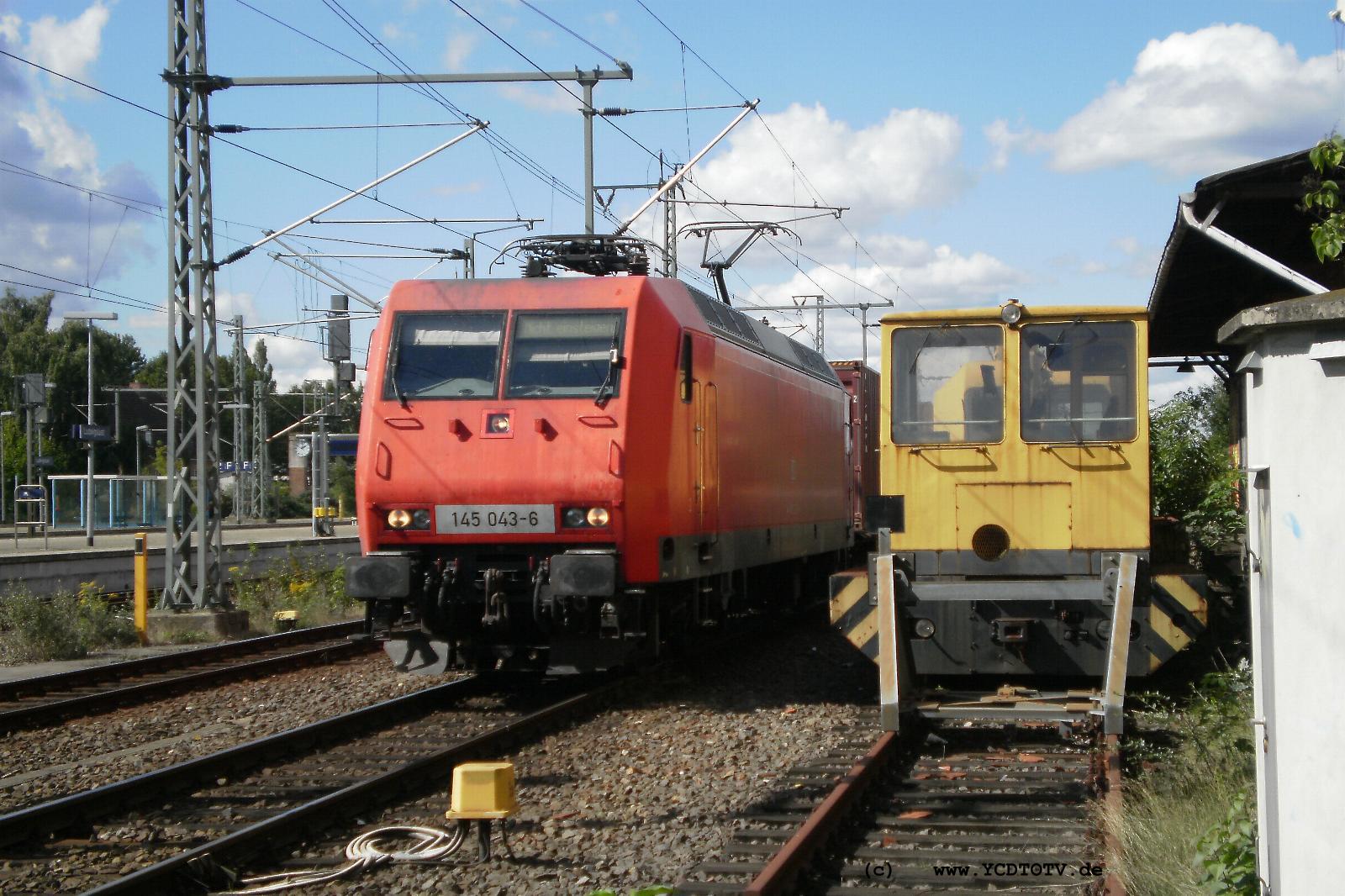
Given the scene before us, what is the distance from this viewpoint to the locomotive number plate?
10.3 meters

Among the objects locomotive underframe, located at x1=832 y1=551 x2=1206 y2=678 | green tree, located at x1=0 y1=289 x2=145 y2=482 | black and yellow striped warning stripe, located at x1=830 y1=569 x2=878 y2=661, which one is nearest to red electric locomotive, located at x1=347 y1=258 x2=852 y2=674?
black and yellow striped warning stripe, located at x1=830 y1=569 x2=878 y2=661

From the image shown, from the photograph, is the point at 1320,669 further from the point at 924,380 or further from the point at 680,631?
the point at 680,631

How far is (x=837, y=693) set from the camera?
1156 centimetres

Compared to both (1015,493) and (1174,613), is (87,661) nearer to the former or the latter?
(1015,493)

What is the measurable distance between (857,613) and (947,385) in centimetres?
173

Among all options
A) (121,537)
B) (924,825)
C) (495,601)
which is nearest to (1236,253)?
(924,825)

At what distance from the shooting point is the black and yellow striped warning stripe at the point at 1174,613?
8922 mm

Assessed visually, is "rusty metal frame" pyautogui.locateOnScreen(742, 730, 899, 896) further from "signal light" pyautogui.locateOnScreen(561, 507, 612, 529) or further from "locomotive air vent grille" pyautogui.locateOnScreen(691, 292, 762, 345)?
"locomotive air vent grille" pyautogui.locateOnScreen(691, 292, 762, 345)

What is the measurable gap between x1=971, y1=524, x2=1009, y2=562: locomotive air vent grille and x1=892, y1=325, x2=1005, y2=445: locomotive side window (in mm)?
633

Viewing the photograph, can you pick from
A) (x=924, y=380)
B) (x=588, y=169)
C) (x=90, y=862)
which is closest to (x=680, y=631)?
(x=924, y=380)

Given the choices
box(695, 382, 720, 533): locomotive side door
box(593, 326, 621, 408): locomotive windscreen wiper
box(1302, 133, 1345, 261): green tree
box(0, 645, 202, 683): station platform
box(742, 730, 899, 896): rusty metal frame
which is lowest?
box(0, 645, 202, 683): station platform

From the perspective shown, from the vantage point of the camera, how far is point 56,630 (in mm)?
15070

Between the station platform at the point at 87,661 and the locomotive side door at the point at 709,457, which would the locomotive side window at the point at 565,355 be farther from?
the station platform at the point at 87,661

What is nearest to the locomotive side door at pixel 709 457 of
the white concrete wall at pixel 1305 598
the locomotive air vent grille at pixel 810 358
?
the locomotive air vent grille at pixel 810 358
